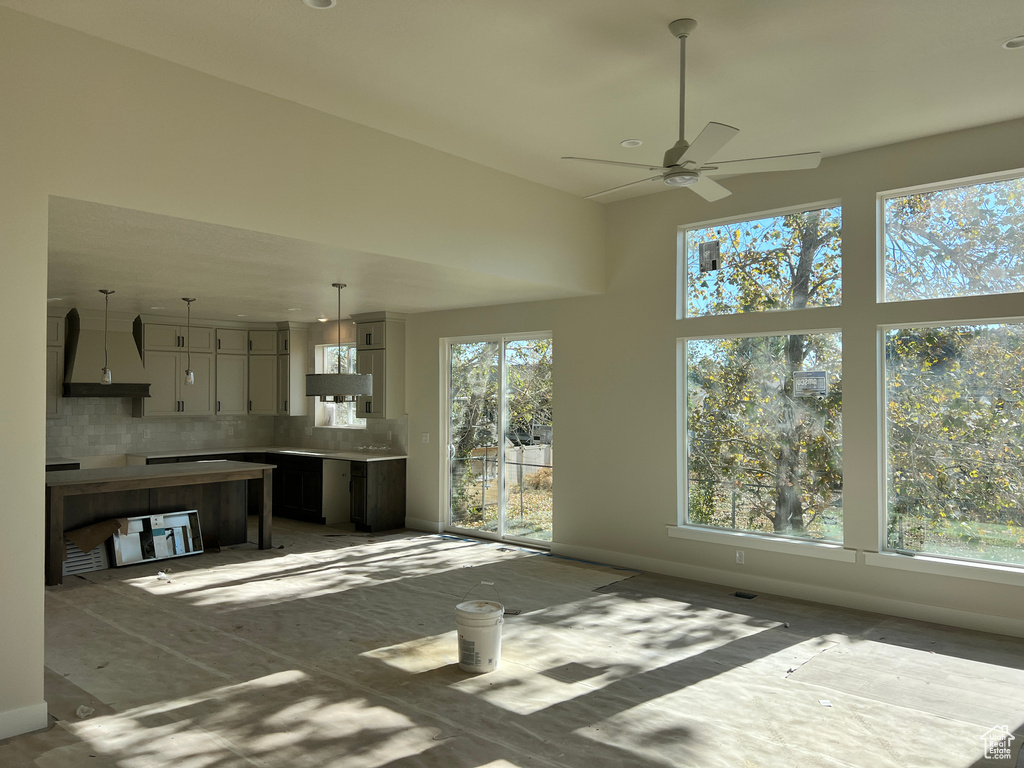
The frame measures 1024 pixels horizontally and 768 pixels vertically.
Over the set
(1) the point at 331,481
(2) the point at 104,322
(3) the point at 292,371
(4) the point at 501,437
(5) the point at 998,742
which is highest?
(2) the point at 104,322

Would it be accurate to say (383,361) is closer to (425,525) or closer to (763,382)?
(425,525)

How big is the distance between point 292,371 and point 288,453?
1.20m

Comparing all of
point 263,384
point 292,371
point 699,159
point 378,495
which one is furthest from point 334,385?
point 699,159

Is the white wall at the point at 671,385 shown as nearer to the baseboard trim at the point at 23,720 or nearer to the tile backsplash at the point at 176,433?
the tile backsplash at the point at 176,433

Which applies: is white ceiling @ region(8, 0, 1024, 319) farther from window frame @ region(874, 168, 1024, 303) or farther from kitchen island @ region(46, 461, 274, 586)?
kitchen island @ region(46, 461, 274, 586)

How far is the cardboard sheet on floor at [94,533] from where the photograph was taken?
20.3ft

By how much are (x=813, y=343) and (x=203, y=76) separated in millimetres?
4491

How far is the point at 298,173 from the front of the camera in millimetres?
4258

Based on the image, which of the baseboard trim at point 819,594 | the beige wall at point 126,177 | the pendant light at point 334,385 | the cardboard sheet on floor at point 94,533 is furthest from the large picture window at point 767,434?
the cardboard sheet on floor at point 94,533

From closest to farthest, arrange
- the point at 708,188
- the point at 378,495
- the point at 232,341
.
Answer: the point at 708,188
the point at 378,495
the point at 232,341

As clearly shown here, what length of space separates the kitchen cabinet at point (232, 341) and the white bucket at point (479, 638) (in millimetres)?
6825

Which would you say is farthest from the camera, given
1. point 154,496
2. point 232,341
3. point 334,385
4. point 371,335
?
point 232,341

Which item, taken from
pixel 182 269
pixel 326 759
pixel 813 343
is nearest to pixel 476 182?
pixel 182 269

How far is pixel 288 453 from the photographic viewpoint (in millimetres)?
9141
